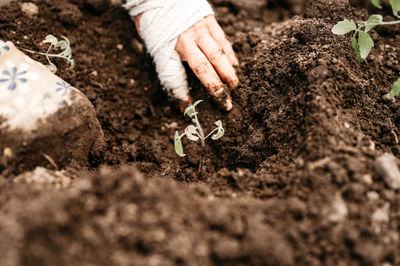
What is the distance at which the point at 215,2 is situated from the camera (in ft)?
7.91

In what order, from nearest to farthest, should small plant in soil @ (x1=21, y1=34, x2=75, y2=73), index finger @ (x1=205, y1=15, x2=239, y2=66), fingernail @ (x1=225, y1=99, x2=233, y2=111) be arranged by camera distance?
small plant in soil @ (x1=21, y1=34, x2=75, y2=73) < fingernail @ (x1=225, y1=99, x2=233, y2=111) < index finger @ (x1=205, y1=15, x2=239, y2=66)

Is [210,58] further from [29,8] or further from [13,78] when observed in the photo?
[29,8]

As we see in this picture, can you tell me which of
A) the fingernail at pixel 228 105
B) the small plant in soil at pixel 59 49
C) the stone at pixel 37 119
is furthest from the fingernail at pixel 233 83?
the small plant in soil at pixel 59 49

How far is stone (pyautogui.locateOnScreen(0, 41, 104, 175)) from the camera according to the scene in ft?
4.10

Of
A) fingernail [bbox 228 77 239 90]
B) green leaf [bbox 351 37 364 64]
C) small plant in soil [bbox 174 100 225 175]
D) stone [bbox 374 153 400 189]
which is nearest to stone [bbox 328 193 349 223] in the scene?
stone [bbox 374 153 400 189]

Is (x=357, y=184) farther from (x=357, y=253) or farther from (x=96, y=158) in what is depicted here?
(x=96, y=158)

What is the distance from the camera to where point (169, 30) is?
1.85 meters

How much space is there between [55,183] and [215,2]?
5.97 feet

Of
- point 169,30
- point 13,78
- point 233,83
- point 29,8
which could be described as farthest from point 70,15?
point 233,83

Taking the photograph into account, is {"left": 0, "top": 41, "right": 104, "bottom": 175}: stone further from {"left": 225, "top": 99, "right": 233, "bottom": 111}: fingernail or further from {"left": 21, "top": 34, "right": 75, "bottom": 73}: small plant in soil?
{"left": 225, "top": 99, "right": 233, "bottom": 111}: fingernail

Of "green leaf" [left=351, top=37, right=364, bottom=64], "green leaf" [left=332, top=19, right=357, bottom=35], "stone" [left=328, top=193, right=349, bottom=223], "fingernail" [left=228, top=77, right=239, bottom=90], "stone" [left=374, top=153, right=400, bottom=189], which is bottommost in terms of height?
"stone" [left=374, top=153, right=400, bottom=189]

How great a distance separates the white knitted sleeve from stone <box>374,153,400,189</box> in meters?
A: 1.08

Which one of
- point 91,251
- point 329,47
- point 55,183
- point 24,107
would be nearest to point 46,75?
point 24,107

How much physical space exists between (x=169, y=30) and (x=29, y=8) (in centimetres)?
91
